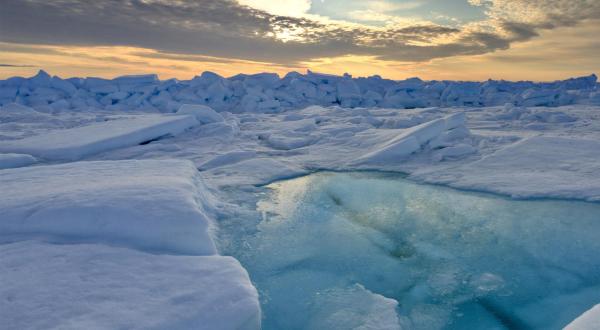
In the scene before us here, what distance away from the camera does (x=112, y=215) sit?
244 cm

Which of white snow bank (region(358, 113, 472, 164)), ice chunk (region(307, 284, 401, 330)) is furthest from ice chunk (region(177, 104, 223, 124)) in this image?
ice chunk (region(307, 284, 401, 330))

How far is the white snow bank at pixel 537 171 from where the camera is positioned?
394cm

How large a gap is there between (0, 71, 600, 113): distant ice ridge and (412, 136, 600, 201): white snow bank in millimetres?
13007

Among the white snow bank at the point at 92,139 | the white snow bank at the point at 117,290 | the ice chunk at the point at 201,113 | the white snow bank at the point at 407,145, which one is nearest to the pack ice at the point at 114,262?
the white snow bank at the point at 117,290

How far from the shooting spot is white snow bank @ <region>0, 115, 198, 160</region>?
6.14 metres

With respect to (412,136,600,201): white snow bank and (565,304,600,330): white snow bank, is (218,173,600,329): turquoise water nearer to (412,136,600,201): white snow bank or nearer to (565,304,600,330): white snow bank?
(412,136,600,201): white snow bank

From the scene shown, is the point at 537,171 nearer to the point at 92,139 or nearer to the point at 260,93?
the point at 92,139

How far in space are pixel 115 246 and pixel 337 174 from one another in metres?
3.56

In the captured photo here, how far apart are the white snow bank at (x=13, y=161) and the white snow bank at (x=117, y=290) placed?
3.81 metres

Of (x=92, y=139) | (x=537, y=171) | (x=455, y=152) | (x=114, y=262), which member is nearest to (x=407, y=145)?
(x=455, y=152)

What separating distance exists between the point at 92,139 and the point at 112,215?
4827 millimetres

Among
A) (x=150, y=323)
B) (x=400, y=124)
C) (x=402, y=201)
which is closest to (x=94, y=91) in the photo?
(x=400, y=124)

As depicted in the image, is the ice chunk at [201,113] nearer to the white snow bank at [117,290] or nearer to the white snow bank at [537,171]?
the white snow bank at [537,171]

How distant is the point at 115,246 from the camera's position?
223cm
